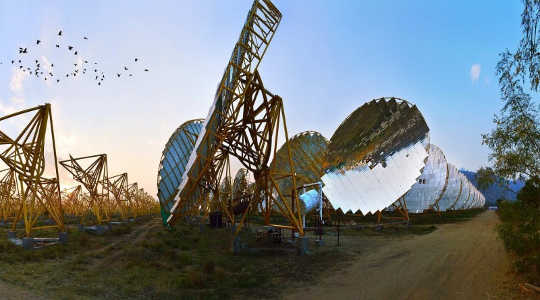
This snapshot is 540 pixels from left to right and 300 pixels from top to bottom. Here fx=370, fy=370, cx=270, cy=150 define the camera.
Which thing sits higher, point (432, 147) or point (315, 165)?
point (432, 147)

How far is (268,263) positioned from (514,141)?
11.9m

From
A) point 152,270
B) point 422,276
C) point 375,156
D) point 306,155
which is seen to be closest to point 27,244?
point 152,270

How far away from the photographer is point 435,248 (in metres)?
20.7

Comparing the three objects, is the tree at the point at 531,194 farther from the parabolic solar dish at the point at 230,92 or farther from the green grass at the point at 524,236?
the parabolic solar dish at the point at 230,92

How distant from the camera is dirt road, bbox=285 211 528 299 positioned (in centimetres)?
1217

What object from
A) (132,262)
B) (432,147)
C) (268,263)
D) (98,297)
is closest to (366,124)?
(268,263)

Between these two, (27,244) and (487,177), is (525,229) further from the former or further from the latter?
(27,244)

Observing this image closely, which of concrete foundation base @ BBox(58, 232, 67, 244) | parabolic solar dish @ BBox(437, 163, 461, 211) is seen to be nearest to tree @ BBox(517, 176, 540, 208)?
concrete foundation base @ BBox(58, 232, 67, 244)

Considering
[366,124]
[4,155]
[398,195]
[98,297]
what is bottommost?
[98,297]

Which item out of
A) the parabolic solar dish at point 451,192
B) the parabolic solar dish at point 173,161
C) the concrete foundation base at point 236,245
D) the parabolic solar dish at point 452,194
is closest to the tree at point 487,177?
the concrete foundation base at point 236,245

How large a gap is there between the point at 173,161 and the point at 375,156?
16128 mm

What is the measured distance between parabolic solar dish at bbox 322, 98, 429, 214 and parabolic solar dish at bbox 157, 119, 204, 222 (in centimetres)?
1183

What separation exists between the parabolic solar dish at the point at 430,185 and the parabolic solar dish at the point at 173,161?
32799 millimetres

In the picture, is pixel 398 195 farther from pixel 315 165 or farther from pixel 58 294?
pixel 58 294
